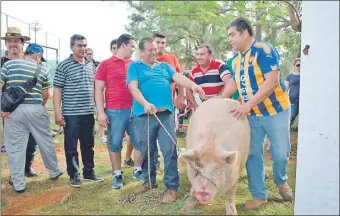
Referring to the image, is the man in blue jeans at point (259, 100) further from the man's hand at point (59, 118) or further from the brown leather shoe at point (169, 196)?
the man's hand at point (59, 118)

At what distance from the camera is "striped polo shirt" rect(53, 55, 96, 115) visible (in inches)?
206

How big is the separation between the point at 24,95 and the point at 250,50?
10.8 ft

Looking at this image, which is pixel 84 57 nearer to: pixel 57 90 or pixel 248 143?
pixel 57 90

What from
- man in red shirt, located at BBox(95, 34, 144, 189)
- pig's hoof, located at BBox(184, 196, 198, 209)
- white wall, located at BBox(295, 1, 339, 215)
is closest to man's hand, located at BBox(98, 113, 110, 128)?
man in red shirt, located at BBox(95, 34, 144, 189)

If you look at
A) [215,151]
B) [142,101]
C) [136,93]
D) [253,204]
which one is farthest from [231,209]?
[136,93]

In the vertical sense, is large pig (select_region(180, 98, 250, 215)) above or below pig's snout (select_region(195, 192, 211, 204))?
above

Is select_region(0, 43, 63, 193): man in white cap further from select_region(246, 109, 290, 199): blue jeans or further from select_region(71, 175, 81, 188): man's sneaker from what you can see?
select_region(246, 109, 290, 199): blue jeans

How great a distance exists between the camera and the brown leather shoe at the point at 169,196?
4535 millimetres

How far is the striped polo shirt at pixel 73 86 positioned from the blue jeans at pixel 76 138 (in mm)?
123

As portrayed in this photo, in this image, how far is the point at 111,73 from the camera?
519cm

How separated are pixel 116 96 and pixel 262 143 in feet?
7.27

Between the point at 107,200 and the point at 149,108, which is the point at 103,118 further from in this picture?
the point at 107,200

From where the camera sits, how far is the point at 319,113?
211 cm

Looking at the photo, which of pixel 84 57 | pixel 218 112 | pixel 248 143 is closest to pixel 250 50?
pixel 218 112
